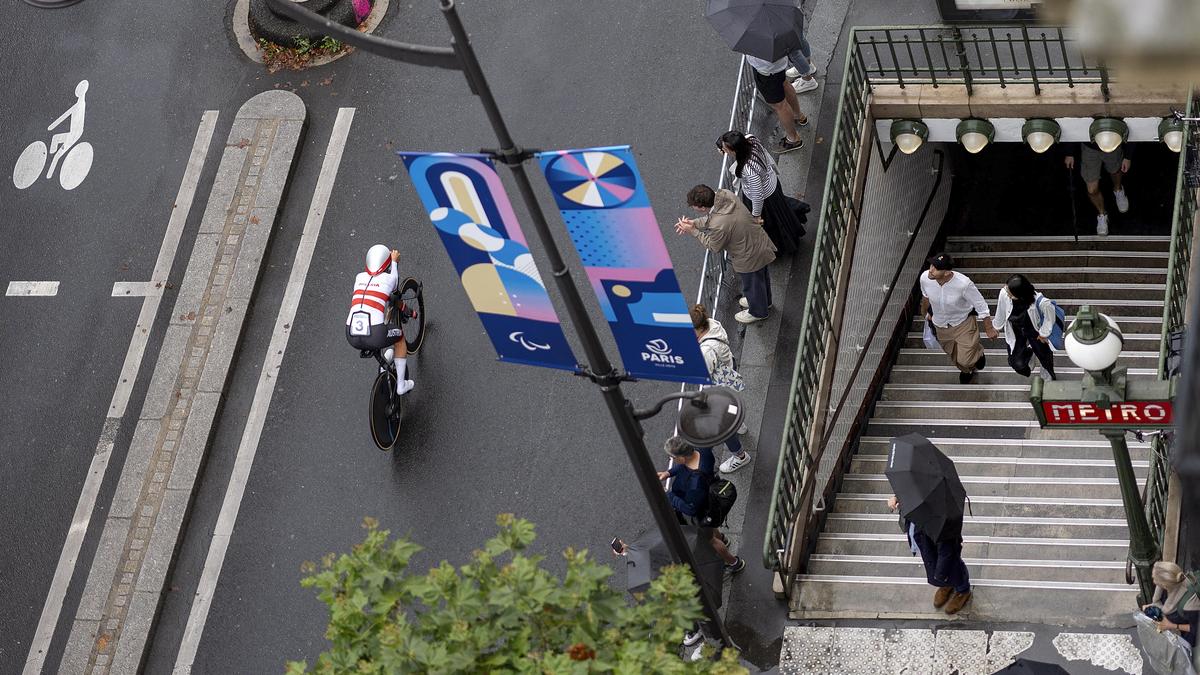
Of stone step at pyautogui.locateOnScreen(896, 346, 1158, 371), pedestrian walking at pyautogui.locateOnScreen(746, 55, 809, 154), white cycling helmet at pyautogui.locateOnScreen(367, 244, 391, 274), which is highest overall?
pedestrian walking at pyautogui.locateOnScreen(746, 55, 809, 154)

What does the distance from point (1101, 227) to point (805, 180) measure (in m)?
3.57

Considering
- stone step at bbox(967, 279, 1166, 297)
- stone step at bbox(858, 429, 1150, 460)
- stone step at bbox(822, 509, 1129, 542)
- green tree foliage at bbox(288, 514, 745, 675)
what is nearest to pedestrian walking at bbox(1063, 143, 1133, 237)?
stone step at bbox(967, 279, 1166, 297)

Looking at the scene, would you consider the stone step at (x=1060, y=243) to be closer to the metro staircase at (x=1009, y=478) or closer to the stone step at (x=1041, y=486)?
the metro staircase at (x=1009, y=478)

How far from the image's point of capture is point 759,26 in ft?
46.4

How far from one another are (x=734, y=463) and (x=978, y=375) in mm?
3233

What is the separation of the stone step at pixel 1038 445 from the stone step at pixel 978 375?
0.75 meters

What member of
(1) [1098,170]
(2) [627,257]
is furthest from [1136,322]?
(2) [627,257]

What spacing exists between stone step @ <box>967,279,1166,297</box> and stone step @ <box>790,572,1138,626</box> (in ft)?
16.2

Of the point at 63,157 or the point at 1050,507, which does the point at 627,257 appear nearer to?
the point at 1050,507

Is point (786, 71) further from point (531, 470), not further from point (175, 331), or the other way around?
Answer: point (175, 331)

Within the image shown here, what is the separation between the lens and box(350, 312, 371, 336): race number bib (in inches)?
547

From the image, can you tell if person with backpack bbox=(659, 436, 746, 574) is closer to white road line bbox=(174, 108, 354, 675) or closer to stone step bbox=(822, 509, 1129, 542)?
stone step bbox=(822, 509, 1129, 542)

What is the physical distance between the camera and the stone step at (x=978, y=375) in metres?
15.5

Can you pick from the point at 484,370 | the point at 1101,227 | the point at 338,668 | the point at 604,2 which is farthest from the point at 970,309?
the point at 338,668
